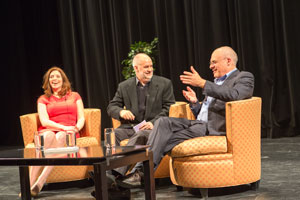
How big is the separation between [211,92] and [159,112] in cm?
90

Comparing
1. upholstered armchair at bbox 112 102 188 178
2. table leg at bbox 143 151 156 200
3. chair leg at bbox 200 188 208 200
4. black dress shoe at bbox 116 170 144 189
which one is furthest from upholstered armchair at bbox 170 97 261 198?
table leg at bbox 143 151 156 200

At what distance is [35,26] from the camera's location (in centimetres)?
803

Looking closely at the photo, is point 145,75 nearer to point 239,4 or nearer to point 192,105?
point 192,105

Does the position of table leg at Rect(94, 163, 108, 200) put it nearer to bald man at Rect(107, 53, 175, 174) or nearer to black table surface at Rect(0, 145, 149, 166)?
black table surface at Rect(0, 145, 149, 166)

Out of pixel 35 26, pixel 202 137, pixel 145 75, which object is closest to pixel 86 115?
pixel 145 75

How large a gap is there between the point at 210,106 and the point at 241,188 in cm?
72

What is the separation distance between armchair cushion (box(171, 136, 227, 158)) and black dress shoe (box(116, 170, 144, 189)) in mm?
391

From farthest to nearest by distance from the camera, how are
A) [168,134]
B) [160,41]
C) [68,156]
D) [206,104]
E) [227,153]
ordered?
[160,41], [206,104], [168,134], [227,153], [68,156]

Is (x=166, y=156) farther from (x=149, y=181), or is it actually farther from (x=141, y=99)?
(x=149, y=181)

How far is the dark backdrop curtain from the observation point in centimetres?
645

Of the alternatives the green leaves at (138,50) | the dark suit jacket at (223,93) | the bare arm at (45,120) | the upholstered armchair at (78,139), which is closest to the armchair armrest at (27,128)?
the upholstered armchair at (78,139)

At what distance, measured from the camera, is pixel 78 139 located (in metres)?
4.52

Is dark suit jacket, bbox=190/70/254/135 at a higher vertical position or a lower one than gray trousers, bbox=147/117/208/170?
higher

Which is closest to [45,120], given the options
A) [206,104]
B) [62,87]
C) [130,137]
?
[62,87]
